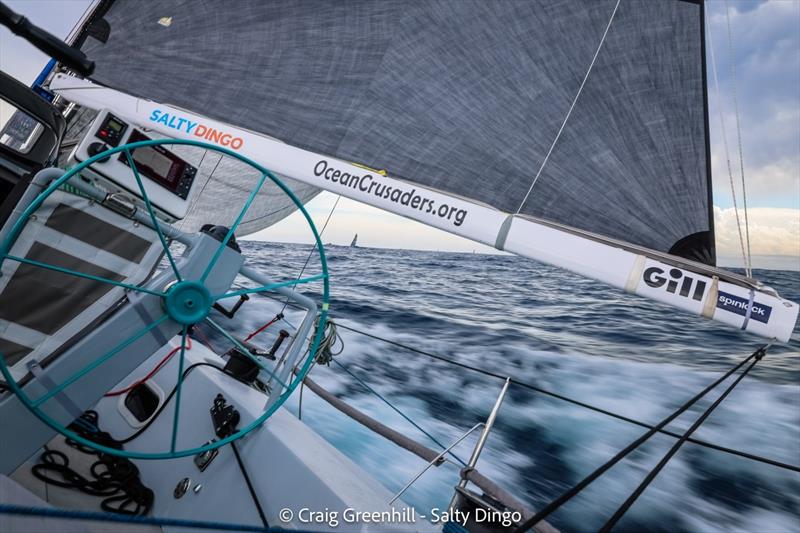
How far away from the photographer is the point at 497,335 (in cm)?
552

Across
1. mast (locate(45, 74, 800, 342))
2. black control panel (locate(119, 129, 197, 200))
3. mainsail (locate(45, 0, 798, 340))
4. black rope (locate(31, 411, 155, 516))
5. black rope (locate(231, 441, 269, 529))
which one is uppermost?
mainsail (locate(45, 0, 798, 340))

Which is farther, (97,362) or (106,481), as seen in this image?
(106,481)

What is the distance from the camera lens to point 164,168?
1355 mm

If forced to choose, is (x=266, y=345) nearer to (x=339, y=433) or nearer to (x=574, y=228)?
(x=339, y=433)

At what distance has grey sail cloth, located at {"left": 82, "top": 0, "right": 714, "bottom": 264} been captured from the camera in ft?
5.49

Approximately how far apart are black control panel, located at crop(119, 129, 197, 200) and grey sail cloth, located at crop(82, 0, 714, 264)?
0.86m

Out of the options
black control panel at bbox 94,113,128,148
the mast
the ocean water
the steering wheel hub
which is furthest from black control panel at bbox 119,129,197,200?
the ocean water

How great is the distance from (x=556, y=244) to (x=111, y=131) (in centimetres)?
161

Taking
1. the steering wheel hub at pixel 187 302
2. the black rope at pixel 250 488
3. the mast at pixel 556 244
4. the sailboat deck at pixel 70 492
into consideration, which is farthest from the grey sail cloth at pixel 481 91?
the sailboat deck at pixel 70 492

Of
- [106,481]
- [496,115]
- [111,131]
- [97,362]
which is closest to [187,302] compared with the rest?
[97,362]

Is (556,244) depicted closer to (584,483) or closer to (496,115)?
(496,115)

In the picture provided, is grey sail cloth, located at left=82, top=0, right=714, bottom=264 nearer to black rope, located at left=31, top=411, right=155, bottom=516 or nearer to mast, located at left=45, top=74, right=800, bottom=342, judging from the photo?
mast, located at left=45, top=74, right=800, bottom=342

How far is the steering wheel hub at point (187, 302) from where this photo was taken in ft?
3.90

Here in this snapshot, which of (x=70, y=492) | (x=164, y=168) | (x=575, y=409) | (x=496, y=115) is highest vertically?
(x=496, y=115)
